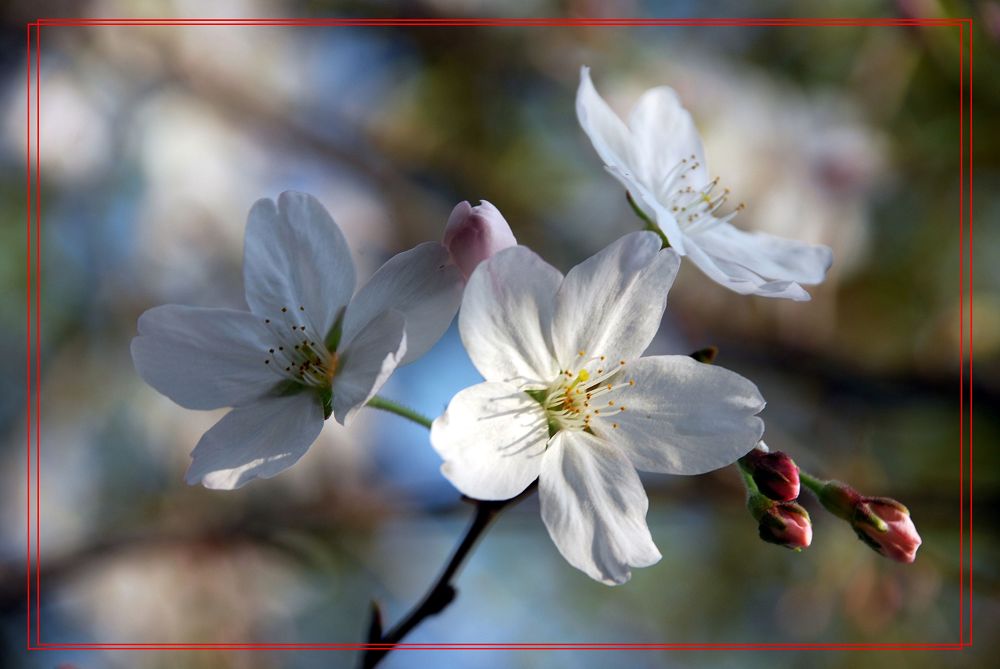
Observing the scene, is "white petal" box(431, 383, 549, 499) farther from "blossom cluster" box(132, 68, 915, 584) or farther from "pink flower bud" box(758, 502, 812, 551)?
"pink flower bud" box(758, 502, 812, 551)

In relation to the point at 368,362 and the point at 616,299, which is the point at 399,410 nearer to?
the point at 368,362

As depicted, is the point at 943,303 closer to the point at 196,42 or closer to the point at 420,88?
the point at 420,88

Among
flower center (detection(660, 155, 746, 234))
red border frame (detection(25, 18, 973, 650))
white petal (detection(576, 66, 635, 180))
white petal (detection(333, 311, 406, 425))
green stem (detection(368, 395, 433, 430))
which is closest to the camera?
white petal (detection(333, 311, 406, 425))

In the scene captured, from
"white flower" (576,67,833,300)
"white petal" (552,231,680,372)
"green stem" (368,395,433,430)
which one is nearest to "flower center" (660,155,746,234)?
"white flower" (576,67,833,300)

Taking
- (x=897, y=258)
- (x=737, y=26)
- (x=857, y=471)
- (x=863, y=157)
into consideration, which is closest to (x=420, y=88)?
(x=737, y=26)

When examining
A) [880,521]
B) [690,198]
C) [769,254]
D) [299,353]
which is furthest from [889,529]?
[299,353]

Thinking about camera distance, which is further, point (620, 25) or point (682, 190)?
point (620, 25)

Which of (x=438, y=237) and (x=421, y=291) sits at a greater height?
(x=421, y=291)
